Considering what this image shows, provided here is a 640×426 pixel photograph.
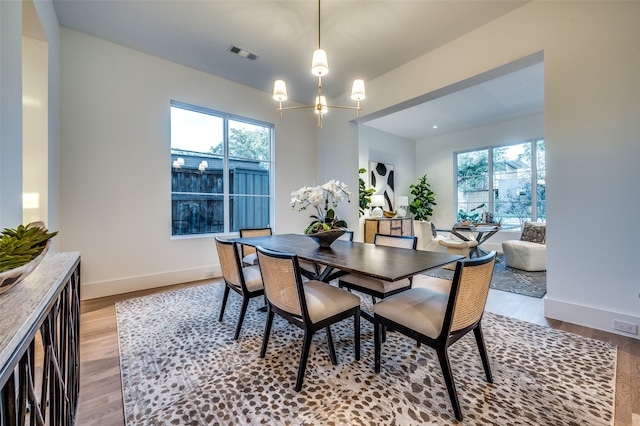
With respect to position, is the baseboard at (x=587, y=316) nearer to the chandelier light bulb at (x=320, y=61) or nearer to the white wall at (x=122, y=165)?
the chandelier light bulb at (x=320, y=61)

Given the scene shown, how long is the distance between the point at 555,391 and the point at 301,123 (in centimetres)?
480

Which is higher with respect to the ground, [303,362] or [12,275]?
[12,275]

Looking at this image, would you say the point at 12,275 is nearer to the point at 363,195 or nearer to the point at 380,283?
the point at 380,283

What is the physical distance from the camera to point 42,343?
2.92 ft

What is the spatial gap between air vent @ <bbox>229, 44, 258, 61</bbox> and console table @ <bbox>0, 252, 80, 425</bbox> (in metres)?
2.99

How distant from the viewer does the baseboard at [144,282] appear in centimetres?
317

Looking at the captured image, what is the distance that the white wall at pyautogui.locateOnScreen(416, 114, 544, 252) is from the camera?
5988mm

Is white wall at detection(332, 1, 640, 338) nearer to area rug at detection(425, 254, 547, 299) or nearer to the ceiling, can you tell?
the ceiling

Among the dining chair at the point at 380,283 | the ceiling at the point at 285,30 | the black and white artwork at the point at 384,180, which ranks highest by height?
the ceiling at the point at 285,30

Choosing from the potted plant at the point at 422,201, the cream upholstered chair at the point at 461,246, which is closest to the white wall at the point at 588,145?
the cream upholstered chair at the point at 461,246

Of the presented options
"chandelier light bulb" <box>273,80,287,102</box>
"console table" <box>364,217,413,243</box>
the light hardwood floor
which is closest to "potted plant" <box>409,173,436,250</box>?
"console table" <box>364,217,413,243</box>

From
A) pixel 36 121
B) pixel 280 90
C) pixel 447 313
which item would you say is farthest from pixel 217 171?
pixel 447 313

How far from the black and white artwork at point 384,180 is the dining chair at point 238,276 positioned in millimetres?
4805

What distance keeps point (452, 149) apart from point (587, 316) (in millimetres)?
5562
